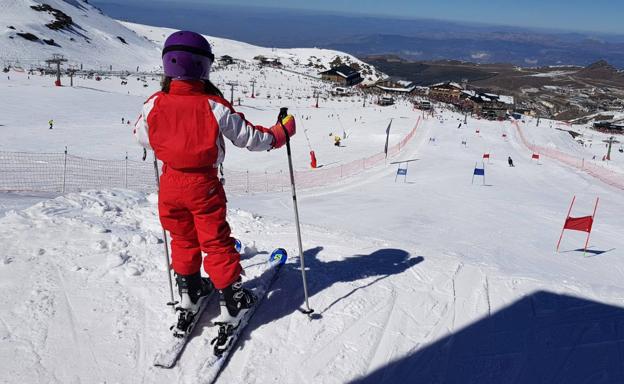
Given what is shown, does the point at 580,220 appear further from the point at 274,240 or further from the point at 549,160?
the point at 549,160

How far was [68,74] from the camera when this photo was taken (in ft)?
185

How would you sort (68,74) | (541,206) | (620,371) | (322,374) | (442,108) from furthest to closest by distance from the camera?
(442,108), (68,74), (541,206), (620,371), (322,374)

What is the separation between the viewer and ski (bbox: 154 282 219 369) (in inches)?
140

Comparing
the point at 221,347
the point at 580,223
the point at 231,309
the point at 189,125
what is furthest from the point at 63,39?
the point at 221,347

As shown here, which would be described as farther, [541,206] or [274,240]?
[541,206]

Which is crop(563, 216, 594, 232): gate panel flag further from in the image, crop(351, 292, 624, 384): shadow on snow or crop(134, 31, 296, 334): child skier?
crop(134, 31, 296, 334): child skier

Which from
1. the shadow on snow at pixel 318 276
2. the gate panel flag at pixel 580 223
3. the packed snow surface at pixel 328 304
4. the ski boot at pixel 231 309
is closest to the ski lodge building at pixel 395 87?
the packed snow surface at pixel 328 304

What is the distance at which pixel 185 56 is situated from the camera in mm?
3467

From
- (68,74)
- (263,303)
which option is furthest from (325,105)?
(263,303)

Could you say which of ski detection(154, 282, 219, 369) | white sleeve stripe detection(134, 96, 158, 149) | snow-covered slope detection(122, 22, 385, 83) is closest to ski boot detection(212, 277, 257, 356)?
ski detection(154, 282, 219, 369)

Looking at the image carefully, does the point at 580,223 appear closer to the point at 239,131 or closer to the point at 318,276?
the point at 318,276

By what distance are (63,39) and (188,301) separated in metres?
85.7

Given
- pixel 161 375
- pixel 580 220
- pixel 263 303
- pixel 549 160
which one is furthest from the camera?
pixel 549 160

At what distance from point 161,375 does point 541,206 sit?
15.2 metres
